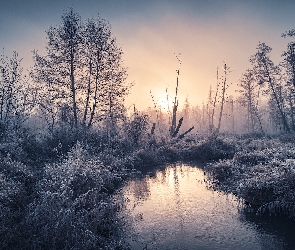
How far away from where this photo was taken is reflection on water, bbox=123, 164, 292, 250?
662cm

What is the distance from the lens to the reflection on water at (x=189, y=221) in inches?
261

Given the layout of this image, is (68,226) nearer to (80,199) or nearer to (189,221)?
(80,199)

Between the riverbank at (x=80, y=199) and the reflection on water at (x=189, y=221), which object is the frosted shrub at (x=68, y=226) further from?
the reflection on water at (x=189, y=221)

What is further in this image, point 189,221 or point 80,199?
point 189,221

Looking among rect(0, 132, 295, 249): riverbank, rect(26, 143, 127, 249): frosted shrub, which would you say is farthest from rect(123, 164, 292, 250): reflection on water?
rect(26, 143, 127, 249): frosted shrub

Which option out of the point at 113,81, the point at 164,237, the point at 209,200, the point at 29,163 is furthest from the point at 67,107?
the point at 164,237

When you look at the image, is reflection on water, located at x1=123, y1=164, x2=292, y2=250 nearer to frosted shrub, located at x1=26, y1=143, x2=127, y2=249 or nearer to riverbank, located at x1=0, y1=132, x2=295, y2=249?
riverbank, located at x1=0, y1=132, x2=295, y2=249

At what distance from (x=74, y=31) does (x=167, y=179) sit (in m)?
14.0

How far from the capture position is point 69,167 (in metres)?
9.77

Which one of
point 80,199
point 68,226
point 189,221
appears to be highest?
point 80,199

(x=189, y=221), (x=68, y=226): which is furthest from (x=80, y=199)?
(x=189, y=221)

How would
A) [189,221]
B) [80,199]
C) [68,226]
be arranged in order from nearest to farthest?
[68,226] < [80,199] < [189,221]

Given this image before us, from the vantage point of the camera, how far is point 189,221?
800cm

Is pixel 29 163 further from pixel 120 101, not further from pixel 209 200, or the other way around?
pixel 120 101
